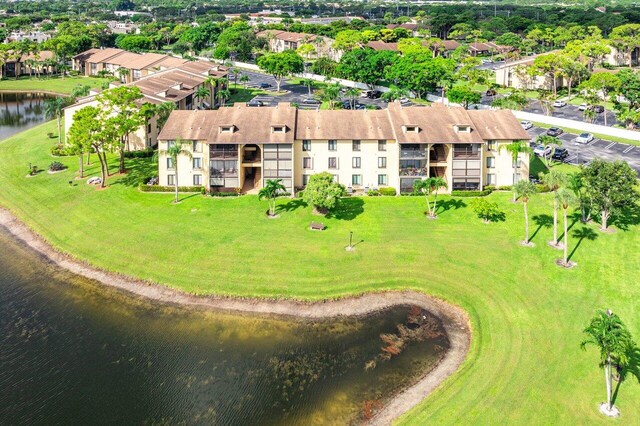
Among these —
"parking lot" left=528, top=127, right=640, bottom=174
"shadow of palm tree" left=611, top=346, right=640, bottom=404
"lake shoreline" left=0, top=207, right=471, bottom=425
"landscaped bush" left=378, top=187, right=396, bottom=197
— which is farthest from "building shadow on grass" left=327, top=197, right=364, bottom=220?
"parking lot" left=528, top=127, right=640, bottom=174

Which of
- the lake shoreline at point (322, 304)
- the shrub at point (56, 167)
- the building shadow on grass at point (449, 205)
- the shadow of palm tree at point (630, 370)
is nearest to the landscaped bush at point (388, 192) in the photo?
the building shadow on grass at point (449, 205)

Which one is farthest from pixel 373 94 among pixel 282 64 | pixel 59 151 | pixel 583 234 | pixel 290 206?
pixel 583 234

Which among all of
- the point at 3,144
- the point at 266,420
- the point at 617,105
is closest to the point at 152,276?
the point at 266,420

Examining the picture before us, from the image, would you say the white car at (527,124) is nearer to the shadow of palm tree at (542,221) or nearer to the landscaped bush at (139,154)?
the shadow of palm tree at (542,221)

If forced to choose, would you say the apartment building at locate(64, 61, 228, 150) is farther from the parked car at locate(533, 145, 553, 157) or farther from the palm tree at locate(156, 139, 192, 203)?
the parked car at locate(533, 145, 553, 157)

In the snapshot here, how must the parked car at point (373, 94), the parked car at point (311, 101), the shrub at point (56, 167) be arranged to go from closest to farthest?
the shrub at point (56, 167) < the parked car at point (311, 101) < the parked car at point (373, 94)
